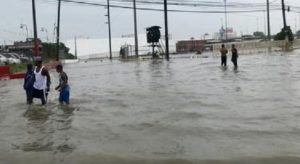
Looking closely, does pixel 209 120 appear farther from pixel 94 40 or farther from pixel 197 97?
pixel 94 40

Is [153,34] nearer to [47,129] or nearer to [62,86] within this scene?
[62,86]

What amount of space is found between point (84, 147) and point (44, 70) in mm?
6741

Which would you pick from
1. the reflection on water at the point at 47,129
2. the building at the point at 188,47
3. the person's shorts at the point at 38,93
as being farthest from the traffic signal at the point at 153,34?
the building at the point at 188,47

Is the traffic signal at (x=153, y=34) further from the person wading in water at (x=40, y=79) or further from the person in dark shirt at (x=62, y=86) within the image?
the person wading in water at (x=40, y=79)

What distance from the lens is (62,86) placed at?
1628 cm

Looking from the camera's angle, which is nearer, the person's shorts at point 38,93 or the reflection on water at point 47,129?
the reflection on water at point 47,129

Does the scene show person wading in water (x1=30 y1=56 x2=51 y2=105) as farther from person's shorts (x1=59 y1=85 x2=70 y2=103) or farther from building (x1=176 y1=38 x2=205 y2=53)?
building (x1=176 y1=38 x2=205 y2=53)

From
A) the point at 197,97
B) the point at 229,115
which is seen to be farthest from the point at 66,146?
the point at 197,97

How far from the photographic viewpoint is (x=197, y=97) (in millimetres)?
17734

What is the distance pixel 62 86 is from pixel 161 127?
5.25 m

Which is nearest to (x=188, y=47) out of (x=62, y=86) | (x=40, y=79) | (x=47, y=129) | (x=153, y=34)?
(x=153, y=34)

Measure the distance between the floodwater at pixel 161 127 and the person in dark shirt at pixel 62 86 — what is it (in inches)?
12.5

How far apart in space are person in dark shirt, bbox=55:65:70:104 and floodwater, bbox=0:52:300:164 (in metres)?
0.32

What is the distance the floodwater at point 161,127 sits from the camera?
9.21 meters
